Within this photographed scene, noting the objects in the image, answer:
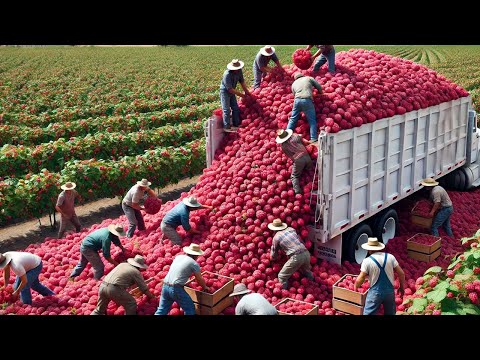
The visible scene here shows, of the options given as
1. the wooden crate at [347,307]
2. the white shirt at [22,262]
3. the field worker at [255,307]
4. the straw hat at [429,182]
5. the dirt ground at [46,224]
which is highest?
the straw hat at [429,182]

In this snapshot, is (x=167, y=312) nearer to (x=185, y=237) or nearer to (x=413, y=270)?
(x=185, y=237)

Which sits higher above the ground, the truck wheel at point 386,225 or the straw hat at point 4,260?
the straw hat at point 4,260

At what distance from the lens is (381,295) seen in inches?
320

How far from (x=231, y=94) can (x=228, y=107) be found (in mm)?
312

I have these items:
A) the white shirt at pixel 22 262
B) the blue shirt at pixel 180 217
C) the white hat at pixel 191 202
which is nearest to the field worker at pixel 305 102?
the white hat at pixel 191 202

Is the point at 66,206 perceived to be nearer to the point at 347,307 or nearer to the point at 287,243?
the point at 287,243

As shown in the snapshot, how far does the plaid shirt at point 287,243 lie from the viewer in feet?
29.8

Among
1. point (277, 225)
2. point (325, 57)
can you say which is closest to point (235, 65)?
point (325, 57)

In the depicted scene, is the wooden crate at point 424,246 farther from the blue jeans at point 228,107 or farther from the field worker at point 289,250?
the blue jeans at point 228,107

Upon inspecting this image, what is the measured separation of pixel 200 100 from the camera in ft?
107

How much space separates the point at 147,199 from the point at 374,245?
189 inches

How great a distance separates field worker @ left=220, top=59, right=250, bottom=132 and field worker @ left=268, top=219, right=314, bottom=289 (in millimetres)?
3090

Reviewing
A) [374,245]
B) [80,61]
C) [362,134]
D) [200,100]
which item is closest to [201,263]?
[374,245]

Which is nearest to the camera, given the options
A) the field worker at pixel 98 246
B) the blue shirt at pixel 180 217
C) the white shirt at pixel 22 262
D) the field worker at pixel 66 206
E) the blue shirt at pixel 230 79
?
the white shirt at pixel 22 262
